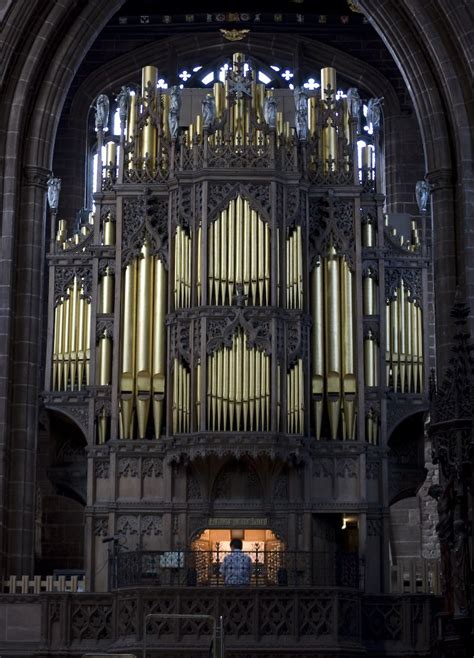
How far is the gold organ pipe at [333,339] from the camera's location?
106ft

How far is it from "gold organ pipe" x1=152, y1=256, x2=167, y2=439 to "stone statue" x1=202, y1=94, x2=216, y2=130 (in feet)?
9.76

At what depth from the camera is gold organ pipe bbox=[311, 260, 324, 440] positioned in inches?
1272

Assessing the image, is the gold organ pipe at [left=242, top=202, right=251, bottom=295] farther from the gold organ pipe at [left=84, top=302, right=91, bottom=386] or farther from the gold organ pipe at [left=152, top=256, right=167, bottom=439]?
the gold organ pipe at [left=84, top=302, right=91, bottom=386]

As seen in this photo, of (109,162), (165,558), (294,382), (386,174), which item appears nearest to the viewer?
(165,558)

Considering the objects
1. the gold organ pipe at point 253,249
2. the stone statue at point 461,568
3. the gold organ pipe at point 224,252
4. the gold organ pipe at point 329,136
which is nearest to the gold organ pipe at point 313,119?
the gold organ pipe at point 329,136

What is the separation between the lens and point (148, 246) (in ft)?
109

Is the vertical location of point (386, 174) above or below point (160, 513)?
above

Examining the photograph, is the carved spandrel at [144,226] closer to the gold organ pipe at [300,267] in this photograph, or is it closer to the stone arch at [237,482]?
the gold organ pipe at [300,267]

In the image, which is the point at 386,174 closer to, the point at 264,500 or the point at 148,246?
the point at 148,246

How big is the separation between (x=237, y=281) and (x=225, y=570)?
597 cm

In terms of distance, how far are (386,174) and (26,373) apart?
1217 cm

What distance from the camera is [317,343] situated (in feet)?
107

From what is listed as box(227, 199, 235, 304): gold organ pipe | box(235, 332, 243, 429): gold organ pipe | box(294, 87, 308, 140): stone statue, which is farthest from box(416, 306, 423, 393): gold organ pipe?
box(294, 87, 308, 140): stone statue

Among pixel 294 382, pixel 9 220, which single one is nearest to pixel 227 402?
pixel 294 382
